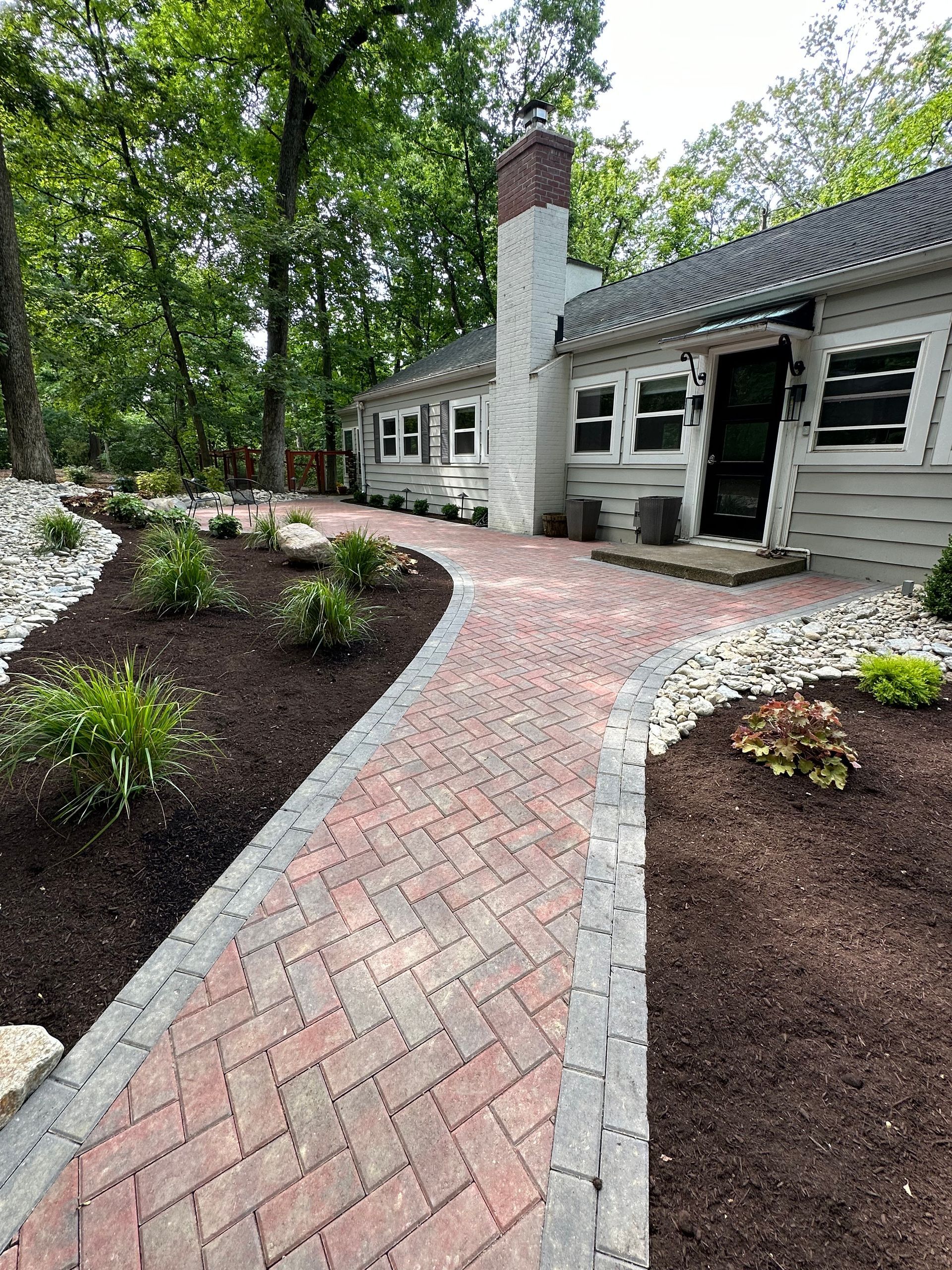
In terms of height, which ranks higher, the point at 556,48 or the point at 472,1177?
the point at 556,48

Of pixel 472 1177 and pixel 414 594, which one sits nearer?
pixel 472 1177

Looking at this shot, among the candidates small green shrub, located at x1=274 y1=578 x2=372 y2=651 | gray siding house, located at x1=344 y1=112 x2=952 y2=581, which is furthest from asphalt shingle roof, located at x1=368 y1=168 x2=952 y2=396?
small green shrub, located at x1=274 y1=578 x2=372 y2=651

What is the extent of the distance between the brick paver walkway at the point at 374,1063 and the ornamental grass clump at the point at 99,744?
1.40 ft

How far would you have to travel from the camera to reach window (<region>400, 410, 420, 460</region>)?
1326cm

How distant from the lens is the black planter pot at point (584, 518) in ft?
28.3

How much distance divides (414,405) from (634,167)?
587 inches

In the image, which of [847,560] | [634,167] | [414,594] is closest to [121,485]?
[414,594]

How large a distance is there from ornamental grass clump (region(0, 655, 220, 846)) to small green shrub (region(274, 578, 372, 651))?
1.48 m

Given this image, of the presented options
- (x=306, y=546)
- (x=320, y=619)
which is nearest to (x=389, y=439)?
(x=306, y=546)

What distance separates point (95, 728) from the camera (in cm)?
214

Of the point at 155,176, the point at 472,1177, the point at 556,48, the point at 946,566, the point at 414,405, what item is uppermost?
the point at 556,48

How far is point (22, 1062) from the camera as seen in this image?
1.32 meters

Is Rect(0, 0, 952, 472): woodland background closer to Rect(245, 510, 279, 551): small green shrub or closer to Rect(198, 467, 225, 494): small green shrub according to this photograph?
Rect(198, 467, 225, 494): small green shrub

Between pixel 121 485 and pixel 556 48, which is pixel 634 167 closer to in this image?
pixel 556 48
